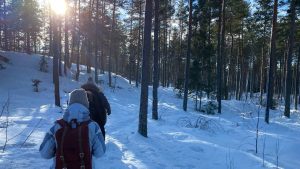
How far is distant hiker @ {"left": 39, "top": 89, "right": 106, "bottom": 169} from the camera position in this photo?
3.84 m

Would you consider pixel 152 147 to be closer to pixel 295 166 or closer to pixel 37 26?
pixel 295 166

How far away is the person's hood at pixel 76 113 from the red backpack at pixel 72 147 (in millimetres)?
104

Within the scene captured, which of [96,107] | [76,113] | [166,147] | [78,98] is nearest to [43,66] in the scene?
[166,147]

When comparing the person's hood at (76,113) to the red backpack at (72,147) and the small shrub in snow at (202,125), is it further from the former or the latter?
the small shrub in snow at (202,125)

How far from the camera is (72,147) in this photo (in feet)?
12.6

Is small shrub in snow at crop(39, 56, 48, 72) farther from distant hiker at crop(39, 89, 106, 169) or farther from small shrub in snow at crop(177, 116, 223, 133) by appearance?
distant hiker at crop(39, 89, 106, 169)

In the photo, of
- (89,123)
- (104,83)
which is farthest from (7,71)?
(89,123)

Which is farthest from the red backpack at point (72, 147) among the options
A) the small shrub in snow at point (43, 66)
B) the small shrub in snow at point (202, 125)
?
the small shrub in snow at point (43, 66)

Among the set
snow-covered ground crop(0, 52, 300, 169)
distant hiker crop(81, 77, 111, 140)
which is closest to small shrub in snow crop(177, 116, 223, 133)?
snow-covered ground crop(0, 52, 300, 169)

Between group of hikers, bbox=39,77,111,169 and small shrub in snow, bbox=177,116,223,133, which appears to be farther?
small shrub in snow, bbox=177,116,223,133

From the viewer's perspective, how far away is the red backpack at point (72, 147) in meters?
3.83

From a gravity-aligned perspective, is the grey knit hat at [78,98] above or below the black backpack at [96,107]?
above

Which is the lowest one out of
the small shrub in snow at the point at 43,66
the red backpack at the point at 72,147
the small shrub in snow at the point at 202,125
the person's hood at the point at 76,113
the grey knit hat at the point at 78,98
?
the small shrub in snow at the point at 202,125

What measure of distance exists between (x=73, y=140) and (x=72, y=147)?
77 millimetres
